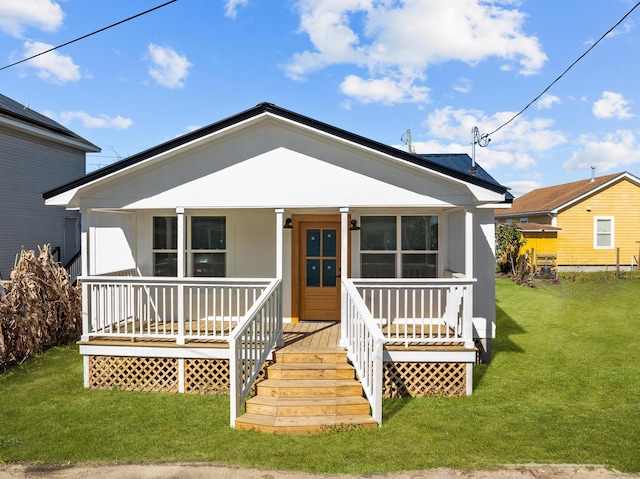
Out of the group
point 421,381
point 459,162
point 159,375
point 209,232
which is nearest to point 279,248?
point 209,232

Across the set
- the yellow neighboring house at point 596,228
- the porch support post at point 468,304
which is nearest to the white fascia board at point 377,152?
the porch support post at point 468,304

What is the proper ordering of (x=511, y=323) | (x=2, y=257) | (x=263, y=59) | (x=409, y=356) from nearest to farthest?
(x=409, y=356), (x=511, y=323), (x=2, y=257), (x=263, y=59)

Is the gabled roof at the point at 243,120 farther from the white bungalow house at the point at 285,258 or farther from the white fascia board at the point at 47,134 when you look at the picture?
the white fascia board at the point at 47,134

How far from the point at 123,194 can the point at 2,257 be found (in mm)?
8676

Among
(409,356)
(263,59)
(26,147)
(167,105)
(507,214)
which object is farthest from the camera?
(507,214)

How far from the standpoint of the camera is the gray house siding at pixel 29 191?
43.4ft

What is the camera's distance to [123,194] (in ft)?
24.7

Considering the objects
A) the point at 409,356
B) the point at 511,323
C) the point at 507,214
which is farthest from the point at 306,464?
the point at 507,214

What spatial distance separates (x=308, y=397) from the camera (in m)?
5.91

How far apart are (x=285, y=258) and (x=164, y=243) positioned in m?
2.69

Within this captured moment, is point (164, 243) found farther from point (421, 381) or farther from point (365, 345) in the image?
point (421, 381)

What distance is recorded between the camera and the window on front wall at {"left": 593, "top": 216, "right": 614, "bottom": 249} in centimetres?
2192

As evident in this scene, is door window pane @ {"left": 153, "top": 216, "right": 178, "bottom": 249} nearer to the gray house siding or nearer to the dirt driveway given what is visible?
the dirt driveway

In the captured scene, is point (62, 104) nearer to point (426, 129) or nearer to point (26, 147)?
point (26, 147)
